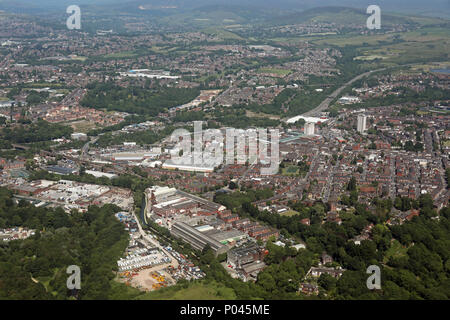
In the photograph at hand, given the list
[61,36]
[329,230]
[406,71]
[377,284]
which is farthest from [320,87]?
[61,36]

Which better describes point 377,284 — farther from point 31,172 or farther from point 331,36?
point 331,36

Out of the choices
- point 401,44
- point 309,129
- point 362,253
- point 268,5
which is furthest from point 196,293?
point 268,5

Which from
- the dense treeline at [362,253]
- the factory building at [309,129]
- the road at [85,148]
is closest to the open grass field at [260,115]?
the factory building at [309,129]

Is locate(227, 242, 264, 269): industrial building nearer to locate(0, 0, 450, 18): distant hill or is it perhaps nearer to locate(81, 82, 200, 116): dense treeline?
locate(81, 82, 200, 116): dense treeline

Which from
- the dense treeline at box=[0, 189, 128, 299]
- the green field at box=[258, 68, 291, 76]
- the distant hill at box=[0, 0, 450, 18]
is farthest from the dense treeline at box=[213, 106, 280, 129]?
the distant hill at box=[0, 0, 450, 18]

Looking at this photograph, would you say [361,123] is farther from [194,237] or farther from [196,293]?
[196,293]

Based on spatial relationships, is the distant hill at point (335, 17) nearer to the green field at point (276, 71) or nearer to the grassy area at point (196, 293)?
the green field at point (276, 71)

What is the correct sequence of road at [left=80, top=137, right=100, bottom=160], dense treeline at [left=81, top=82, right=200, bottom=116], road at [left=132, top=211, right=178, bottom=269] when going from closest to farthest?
road at [left=132, top=211, right=178, bottom=269], road at [left=80, top=137, right=100, bottom=160], dense treeline at [left=81, top=82, right=200, bottom=116]
